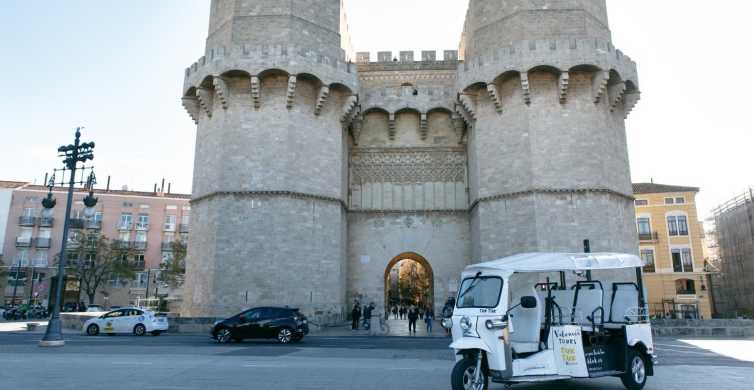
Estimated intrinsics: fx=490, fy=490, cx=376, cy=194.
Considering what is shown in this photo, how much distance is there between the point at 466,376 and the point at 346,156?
19.7 meters

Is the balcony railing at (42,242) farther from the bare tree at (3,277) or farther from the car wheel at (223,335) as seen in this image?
the car wheel at (223,335)

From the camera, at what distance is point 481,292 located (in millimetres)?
7363

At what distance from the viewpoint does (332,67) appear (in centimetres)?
2311

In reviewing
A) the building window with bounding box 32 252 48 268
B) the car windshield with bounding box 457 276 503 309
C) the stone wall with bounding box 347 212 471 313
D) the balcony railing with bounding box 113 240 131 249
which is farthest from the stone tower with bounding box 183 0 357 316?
the building window with bounding box 32 252 48 268

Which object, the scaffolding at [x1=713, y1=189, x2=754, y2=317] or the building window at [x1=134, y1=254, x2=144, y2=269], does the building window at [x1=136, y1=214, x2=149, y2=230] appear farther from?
the scaffolding at [x1=713, y1=189, x2=754, y2=317]

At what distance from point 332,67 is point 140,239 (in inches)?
1346

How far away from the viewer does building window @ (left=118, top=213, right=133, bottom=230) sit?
47.8 metres

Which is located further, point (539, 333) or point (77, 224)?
point (77, 224)

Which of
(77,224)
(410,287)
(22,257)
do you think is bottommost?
(410,287)

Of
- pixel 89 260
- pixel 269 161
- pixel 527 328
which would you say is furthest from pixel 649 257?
pixel 89 260

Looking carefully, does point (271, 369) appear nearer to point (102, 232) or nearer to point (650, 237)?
point (650, 237)

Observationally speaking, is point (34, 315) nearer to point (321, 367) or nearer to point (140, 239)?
point (140, 239)

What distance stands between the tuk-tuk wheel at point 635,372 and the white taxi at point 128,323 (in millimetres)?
17101

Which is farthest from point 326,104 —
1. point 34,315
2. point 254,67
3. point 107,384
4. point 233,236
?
point 34,315
